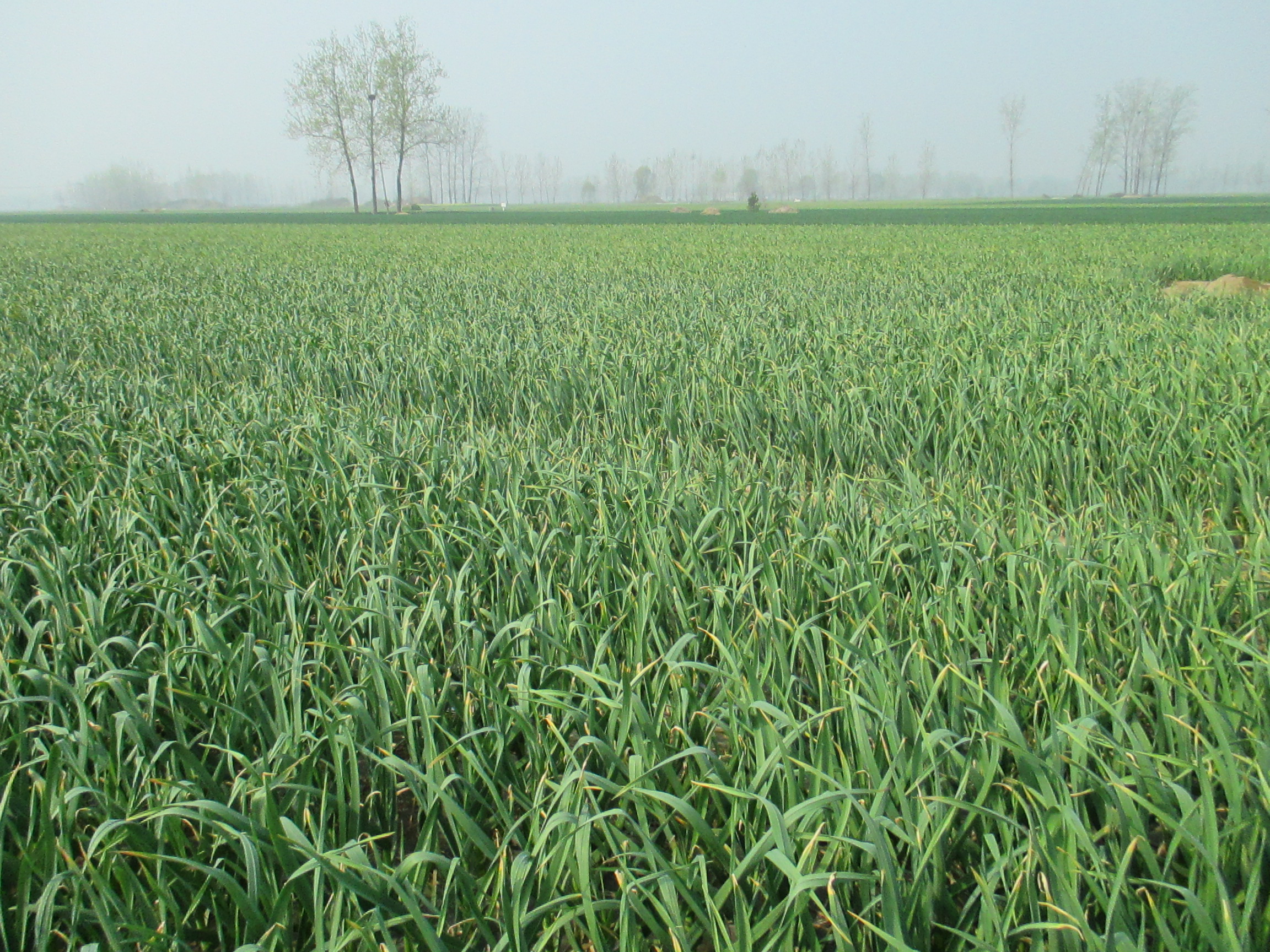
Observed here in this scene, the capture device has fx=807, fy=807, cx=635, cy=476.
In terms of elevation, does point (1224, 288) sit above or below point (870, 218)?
below

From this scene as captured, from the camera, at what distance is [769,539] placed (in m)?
2.28

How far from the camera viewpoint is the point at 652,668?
5.79 ft

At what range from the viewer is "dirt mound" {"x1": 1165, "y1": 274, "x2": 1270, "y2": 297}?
8273 millimetres

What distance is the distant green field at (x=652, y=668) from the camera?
46.7 inches

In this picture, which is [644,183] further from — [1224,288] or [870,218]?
[1224,288]

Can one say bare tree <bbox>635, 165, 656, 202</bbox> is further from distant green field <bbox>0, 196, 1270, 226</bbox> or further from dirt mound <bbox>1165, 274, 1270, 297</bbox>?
dirt mound <bbox>1165, 274, 1270, 297</bbox>

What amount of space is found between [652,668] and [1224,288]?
971 centimetres

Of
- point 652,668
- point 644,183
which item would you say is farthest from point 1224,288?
point 644,183

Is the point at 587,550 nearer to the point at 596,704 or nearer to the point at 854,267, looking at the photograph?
the point at 596,704

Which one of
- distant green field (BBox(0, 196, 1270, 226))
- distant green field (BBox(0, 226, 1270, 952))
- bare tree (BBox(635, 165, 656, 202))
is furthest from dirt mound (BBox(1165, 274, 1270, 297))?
bare tree (BBox(635, 165, 656, 202))

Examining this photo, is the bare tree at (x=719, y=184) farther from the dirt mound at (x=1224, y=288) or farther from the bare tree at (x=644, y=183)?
the dirt mound at (x=1224, y=288)

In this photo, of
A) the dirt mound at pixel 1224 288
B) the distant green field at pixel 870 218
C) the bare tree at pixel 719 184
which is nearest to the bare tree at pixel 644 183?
the bare tree at pixel 719 184

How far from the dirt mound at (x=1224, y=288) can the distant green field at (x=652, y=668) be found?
4805 mm

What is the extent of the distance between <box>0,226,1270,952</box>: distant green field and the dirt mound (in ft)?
15.8
